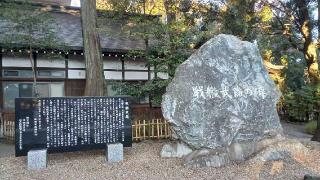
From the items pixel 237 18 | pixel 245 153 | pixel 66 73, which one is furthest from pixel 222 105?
pixel 66 73

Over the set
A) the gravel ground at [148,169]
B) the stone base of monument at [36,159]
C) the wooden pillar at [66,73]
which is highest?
the wooden pillar at [66,73]

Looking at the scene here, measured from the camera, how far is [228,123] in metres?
8.10

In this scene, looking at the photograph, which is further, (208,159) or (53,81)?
(53,81)

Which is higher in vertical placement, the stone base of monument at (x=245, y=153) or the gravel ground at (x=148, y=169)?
the stone base of monument at (x=245, y=153)

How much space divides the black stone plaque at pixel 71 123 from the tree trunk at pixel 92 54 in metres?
3.91

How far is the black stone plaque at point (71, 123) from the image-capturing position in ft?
25.4

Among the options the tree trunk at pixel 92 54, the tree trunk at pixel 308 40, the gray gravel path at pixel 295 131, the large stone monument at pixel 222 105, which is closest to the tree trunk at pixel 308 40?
the tree trunk at pixel 308 40

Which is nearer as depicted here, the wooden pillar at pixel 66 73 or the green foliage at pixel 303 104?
the wooden pillar at pixel 66 73

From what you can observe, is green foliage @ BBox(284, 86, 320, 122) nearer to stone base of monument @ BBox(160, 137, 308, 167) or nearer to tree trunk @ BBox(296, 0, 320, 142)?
tree trunk @ BBox(296, 0, 320, 142)

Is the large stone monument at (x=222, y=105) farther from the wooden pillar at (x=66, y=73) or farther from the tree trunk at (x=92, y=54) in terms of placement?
the wooden pillar at (x=66, y=73)

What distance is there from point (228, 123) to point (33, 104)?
442 centimetres

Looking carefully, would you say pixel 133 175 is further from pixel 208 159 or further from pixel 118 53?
pixel 118 53

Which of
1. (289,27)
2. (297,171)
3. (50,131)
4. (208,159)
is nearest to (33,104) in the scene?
(50,131)

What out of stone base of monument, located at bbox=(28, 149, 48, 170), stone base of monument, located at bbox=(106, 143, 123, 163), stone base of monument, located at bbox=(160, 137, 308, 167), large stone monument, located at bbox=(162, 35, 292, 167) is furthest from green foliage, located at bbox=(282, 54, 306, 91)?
stone base of monument, located at bbox=(28, 149, 48, 170)
